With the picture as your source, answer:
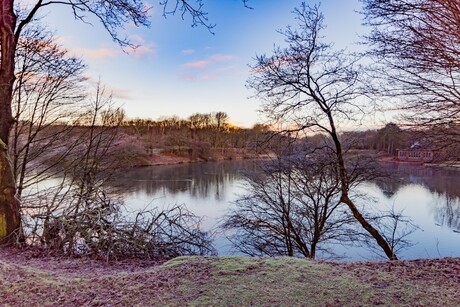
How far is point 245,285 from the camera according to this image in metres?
2.60

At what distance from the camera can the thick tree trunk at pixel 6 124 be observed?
4758 millimetres

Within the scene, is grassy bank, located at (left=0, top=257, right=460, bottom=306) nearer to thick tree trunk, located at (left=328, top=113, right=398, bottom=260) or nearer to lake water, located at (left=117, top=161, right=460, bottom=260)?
thick tree trunk, located at (left=328, top=113, right=398, bottom=260)

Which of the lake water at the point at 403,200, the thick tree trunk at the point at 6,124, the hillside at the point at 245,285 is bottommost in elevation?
the lake water at the point at 403,200

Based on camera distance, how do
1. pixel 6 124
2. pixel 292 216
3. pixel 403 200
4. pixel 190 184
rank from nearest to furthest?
1. pixel 6 124
2. pixel 292 216
3. pixel 403 200
4. pixel 190 184

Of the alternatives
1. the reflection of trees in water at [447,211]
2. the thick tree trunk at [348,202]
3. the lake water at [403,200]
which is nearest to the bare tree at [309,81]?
the thick tree trunk at [348,202]

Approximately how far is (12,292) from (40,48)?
6.81 metres

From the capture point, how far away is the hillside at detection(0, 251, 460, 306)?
7.81 feet

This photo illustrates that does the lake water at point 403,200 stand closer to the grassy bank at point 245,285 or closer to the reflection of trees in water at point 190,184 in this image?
the reflection of trees in water at point 190,184

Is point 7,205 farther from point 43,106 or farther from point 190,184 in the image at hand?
point 190,184

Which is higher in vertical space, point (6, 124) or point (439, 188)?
point (6, 124)

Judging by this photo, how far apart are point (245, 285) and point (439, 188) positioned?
14.9 meters

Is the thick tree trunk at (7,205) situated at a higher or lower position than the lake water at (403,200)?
higher

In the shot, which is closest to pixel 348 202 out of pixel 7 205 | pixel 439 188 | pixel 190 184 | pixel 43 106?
pixel 7 205

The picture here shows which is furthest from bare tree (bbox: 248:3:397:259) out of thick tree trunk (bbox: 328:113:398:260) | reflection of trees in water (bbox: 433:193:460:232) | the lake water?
reflection of trees in water (bbox: 433:193:460:232)
